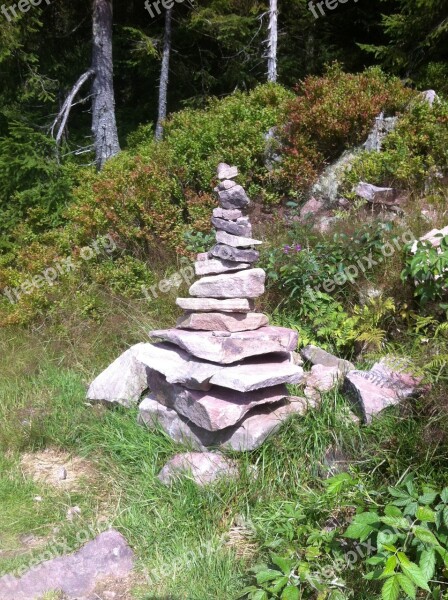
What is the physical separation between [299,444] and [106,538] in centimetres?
147

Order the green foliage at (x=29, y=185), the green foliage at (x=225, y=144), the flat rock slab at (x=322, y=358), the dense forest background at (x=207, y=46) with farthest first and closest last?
the dense forest background at (x=207, y=46), the green foliage at (x=29, y=185), the green foliage at (x=225, y=144), the flat rock slab at (x=322, y=358)

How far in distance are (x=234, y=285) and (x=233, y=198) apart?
2.27ft

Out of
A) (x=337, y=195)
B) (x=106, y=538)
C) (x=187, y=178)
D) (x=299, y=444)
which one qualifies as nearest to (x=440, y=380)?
(x=299, y=444)

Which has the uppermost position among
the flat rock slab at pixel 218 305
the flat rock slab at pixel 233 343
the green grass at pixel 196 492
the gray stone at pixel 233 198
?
the gray stone at pixel 233 198

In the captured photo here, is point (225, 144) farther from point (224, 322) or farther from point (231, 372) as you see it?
point (231, 372)

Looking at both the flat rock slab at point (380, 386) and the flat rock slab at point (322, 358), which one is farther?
Result: the flat rock slab at point (322, 358)

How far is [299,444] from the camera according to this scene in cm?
402

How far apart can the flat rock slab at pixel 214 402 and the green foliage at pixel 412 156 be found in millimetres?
3560

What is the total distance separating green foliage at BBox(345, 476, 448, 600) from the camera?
2564mm

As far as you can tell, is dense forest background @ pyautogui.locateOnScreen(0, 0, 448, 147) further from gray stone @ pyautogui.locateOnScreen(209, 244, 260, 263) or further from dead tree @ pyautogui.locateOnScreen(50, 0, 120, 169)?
gray stone @ pyautogui.locateOnScreen(209, 244, 260, 263)

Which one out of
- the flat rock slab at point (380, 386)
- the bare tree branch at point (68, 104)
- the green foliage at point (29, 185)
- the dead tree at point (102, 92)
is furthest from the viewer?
the dead tree at point (102, 92)

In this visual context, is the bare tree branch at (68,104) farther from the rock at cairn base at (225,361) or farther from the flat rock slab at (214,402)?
the flat rock slab at (214,402)

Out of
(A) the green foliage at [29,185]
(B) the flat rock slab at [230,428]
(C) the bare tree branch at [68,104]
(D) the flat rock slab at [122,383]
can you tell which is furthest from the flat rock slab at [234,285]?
(C) the bare tree branch at [68,104]

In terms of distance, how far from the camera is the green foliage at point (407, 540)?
2564mm
